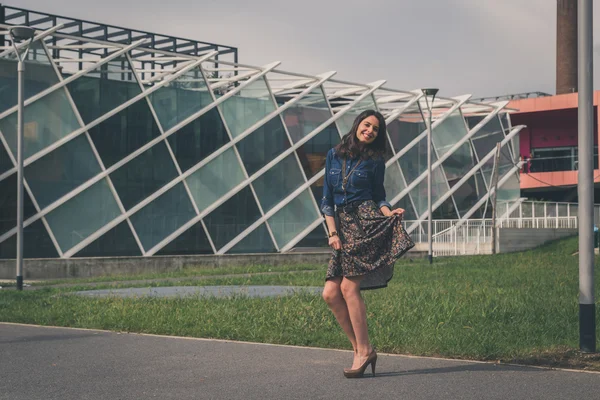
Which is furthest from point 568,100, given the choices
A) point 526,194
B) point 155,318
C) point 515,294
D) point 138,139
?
point 155,318

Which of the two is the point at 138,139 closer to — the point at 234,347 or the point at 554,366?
the point at 234,347

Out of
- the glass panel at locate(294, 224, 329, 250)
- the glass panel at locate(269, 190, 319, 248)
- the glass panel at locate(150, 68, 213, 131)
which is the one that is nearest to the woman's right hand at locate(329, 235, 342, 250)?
the glass panel at locate(150, 68, 213, 131)

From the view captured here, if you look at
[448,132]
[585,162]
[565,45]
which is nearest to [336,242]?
[585,162]

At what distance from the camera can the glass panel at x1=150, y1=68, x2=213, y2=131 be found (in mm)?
28141

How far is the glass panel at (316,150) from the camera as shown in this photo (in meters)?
32.4

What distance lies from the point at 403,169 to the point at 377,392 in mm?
31521

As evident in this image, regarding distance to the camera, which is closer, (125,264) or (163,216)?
(125,264)

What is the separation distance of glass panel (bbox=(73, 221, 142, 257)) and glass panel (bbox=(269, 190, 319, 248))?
5979mm

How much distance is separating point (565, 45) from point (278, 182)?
34.1m

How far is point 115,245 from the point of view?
26.4 metres

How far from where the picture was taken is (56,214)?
2506 cm

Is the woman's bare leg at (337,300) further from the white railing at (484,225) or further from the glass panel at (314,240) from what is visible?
the white railing at (484,225)

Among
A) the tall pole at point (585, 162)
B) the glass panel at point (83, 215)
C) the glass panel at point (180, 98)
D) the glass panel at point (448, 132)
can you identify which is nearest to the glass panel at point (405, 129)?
the glass panel at point (448, 132)

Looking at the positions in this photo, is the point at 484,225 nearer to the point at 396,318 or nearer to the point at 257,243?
the point at 257,243
